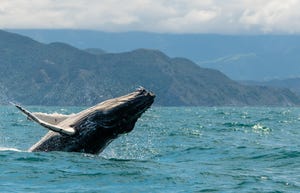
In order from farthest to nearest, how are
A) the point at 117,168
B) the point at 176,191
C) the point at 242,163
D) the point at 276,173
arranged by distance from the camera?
1. the point at 242,163
2. the point at 276,173
3. the point at 117,168
4. the point at 176,191

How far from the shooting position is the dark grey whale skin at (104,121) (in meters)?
16.6

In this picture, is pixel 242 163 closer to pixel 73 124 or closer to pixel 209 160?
pixel 209 160

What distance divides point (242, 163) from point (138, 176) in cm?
594

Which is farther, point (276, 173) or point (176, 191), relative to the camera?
point (276, 173)

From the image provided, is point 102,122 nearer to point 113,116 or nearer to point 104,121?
point 104,121

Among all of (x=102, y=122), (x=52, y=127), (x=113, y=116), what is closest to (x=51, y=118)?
(x=102, y=122)

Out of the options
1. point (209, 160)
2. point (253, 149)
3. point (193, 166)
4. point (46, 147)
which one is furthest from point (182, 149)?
point (46, 147)

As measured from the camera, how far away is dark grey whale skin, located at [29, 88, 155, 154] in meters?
16.6

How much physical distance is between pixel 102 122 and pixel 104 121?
0.05 metres

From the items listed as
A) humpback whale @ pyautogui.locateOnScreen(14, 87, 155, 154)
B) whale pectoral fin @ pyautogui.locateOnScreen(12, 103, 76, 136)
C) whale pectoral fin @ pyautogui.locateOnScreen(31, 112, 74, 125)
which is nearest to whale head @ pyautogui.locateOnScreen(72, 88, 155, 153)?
humpback whale @ pyautogui.locateOnScreen(14, 87, 155, 154)

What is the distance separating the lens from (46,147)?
1773 centimetres

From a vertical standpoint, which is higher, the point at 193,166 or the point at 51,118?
the point at 51,118

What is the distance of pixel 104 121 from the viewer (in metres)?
16.8

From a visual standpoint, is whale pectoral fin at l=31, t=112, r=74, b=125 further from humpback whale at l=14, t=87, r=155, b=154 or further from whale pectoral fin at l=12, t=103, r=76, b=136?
whale pectoral fin at l=12, t=103, r=76, b=136
